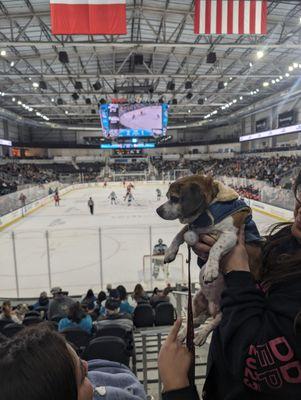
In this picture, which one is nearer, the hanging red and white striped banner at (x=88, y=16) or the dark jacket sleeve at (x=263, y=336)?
the dark jacket sleeve at (x=263, y=336)

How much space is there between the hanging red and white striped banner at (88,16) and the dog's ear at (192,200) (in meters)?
6.66

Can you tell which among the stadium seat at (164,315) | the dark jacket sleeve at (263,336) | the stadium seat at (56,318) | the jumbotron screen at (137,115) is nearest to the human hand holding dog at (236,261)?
the dark jacket sleeve at (263,336)

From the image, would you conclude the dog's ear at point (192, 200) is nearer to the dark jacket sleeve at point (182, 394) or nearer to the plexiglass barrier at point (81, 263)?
the dark jacket sleeve at point (182, 394)

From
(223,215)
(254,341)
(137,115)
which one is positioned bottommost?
Answer: (254,341)

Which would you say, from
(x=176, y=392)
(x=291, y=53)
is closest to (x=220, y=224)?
(x=176, y=392)

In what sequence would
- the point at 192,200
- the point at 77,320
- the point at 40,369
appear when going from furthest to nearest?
the point at 77,320 < the point at 192,200 < the point at 40,369

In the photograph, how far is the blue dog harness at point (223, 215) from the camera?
165cm

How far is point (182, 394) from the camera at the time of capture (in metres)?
1.06

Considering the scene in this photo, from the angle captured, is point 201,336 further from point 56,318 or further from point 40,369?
point 56,318

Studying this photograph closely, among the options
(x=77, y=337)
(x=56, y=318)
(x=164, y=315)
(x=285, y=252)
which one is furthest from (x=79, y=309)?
(x=285, y=252)

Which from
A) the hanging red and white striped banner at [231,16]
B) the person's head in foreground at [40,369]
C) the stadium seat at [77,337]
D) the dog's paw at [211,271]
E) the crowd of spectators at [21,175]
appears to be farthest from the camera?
the crowd of spectators at [21,175]

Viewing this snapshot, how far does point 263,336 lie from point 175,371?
13.0 inches

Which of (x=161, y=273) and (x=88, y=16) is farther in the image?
(x=161, y=273)

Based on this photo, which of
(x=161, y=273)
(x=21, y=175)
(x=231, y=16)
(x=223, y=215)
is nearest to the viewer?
(x=223, y=215)
